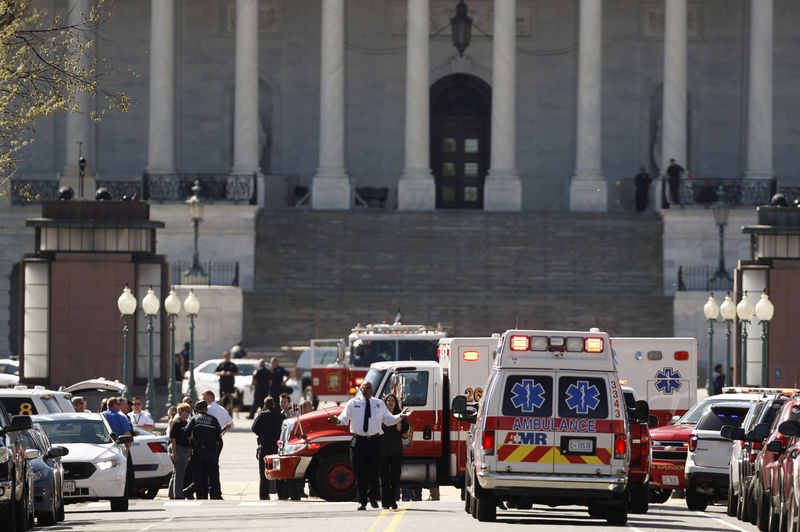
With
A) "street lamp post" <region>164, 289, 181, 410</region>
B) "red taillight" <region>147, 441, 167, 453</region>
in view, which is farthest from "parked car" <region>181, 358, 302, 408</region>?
"red taillight" <region>147, 441, 167, 453</region>

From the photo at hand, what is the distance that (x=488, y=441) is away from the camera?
784 inches

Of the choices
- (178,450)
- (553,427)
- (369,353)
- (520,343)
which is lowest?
(178,450)

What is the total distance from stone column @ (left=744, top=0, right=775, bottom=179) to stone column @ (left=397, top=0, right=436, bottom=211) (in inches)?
415

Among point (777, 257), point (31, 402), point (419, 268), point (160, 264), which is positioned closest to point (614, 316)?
point (419, 268)

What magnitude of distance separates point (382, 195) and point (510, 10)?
285 inches

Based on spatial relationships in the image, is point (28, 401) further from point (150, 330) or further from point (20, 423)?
point (150, 330)

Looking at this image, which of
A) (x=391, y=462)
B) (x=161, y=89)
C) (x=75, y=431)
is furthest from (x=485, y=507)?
(x=161, y=89)

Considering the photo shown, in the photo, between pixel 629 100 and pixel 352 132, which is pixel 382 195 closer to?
pixel 352 132

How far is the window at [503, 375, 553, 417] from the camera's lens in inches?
789

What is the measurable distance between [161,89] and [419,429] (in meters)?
34.1

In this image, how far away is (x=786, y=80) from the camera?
64312 mm

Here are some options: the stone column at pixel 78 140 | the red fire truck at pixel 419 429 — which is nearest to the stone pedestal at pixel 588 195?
the stone column at pixel 78 140

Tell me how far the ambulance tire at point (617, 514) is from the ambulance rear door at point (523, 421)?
40.1 inches

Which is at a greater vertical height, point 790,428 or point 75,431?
point 790,428
